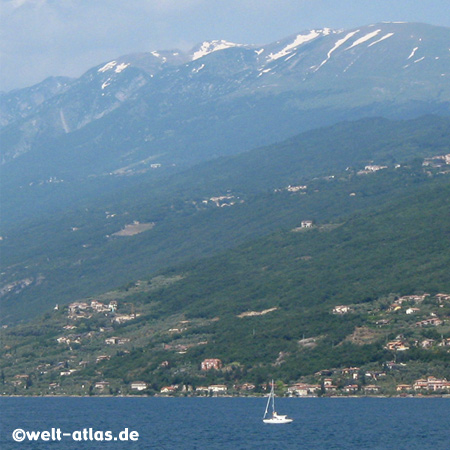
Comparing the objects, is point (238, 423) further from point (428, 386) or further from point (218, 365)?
point (218, 365)

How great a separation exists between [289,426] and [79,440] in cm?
1874

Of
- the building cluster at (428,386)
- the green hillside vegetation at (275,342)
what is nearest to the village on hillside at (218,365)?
the building cluster at (428,386)

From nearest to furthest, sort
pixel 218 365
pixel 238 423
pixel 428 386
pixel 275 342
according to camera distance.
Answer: pixel 238 423 < pixel 428 386 < pixel 218 365 < pixel 275 342

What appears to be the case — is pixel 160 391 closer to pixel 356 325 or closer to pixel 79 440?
pixel 356 325

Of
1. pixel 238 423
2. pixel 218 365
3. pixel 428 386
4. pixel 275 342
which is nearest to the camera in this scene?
pixel 238 423

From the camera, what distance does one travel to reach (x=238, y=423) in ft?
362

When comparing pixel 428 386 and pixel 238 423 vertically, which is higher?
pixel 428 386

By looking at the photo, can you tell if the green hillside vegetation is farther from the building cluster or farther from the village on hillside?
the building cluster

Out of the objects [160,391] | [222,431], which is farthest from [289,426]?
[160,391]

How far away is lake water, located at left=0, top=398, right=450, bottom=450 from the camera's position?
95.8 meters

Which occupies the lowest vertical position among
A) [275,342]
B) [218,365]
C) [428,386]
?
[428,386]

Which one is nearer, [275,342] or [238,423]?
[238,423]

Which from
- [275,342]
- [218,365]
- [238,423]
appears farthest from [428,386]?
[275,342]

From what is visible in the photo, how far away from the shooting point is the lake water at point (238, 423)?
9575cm
